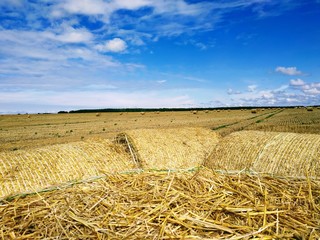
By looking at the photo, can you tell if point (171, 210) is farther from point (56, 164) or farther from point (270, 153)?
point (270, 153)

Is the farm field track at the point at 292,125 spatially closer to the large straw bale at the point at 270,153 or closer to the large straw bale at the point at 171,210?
the large straw bale at the point at 270,153

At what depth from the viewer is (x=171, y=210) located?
2.45 m

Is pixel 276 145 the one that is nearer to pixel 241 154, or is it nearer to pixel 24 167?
pixel 241 154

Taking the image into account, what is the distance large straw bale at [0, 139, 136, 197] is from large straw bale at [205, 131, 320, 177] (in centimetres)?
258

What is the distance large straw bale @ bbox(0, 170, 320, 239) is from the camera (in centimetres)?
225

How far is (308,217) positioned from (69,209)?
2010 mm

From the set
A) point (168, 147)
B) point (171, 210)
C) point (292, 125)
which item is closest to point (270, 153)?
point (168, 147)

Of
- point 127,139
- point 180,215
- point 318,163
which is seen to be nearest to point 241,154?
point 318,163

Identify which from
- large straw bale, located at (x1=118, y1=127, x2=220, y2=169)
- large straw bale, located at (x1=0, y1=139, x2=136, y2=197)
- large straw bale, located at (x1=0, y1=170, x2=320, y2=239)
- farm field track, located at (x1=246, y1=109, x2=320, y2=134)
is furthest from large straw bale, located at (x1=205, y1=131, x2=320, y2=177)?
farm field track, located at (x1=246, y1=109, x2=320, y2=134)

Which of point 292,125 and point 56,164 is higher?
point 56,164

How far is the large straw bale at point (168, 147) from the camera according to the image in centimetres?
826

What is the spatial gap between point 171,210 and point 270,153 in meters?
5.36

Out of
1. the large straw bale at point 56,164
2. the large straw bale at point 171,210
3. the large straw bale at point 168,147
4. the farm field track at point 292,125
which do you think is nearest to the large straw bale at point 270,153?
the large straw bale at point 168,147

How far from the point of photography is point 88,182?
10.6ft
